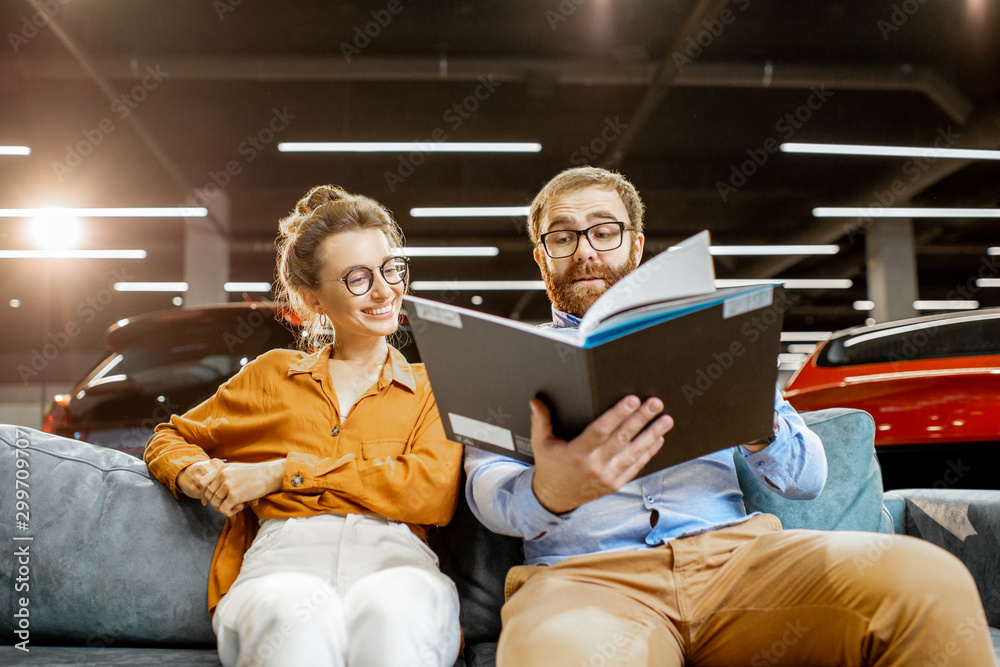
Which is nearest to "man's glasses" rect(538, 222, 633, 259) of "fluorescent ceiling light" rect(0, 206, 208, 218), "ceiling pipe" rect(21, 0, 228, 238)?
"ceiling pipe" rect(21, 0, 228, 238)

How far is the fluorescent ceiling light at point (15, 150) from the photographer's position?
734 centimetres

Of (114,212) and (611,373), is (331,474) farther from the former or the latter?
(114,212)

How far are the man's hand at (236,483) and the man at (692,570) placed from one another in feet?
1.34

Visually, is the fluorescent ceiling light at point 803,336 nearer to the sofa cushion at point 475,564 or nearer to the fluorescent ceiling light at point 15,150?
the fluorescent ceiling light at point 15,150

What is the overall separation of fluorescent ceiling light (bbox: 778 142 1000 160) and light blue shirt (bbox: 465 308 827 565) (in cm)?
636

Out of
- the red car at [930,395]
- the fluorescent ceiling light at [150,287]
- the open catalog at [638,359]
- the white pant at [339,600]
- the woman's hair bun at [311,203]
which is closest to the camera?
the open catalog at [638,359]

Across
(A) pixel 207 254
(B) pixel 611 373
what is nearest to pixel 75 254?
(A) pixel 207 254

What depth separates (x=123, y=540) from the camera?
155cm

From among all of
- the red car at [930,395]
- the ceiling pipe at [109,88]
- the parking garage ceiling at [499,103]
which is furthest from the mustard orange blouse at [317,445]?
the ceiling pipe at [109,88]

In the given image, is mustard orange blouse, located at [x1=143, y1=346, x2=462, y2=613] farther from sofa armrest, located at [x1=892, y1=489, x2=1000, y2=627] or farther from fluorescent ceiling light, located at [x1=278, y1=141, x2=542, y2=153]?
fluorescent ceiling light, located at [x1=278, y1=141, x2=542, y2=153]

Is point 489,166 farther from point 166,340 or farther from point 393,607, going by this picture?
point 393,607

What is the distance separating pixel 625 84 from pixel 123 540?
6.13m

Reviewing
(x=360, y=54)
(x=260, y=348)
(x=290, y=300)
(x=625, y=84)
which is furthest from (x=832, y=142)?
(x=290, y=300)

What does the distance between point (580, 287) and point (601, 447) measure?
700mm
